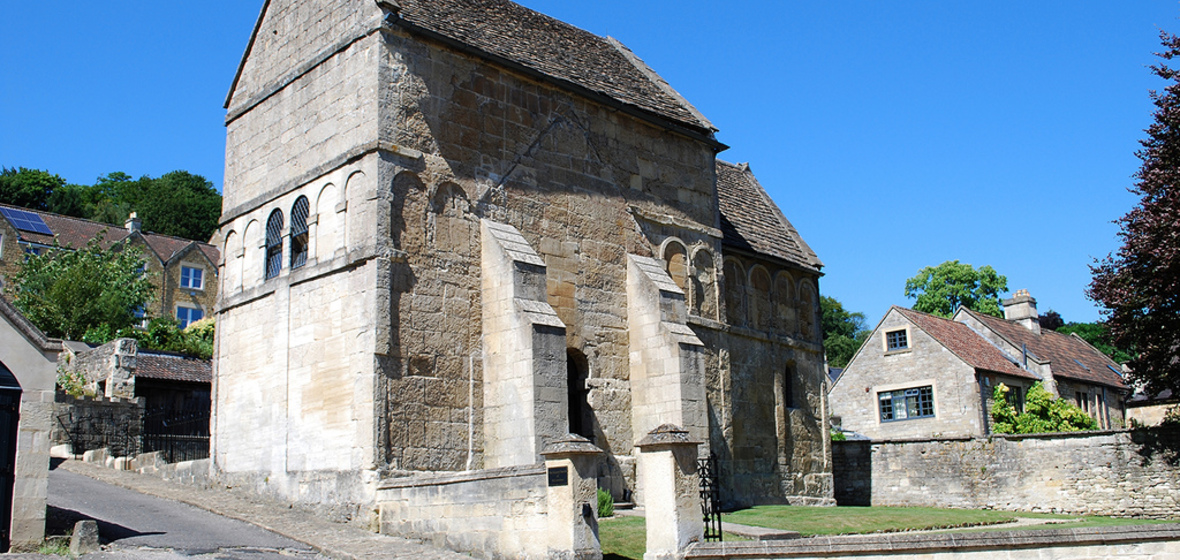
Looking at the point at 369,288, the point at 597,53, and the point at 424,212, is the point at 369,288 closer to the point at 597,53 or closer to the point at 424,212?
the point at 424,212

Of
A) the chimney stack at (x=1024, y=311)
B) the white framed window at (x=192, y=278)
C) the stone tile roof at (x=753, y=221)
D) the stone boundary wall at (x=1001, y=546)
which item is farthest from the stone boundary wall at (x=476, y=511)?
the white framed window at (x=192, y=278)

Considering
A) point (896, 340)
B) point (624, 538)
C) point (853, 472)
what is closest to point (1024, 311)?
point (896, 340)

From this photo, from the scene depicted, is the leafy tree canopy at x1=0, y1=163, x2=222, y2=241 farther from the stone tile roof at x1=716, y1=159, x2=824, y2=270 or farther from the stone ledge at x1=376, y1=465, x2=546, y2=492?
the stone ledge at x1=376, y1=465, x2=546, y2=492

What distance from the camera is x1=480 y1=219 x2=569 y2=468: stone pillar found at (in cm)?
1627

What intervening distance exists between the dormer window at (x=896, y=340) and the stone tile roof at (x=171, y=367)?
82.4 ft

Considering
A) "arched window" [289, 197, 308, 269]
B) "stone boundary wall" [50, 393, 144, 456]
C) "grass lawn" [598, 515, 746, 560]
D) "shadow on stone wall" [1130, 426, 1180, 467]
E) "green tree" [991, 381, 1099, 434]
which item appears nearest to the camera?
"grass lawn" [598, 515, 746, 560]

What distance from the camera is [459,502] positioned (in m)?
13.8

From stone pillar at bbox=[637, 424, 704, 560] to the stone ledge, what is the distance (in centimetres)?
149

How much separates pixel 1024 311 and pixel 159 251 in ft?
147

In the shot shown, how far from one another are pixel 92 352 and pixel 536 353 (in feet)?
53.7

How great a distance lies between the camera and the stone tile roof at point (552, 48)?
1873 centimetres

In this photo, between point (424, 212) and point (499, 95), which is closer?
point (424, 212)

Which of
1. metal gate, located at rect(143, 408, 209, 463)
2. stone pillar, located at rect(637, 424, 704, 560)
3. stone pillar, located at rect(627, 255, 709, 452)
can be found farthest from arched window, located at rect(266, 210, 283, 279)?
stone pillar, located at rect(637, 424, 704, 560)

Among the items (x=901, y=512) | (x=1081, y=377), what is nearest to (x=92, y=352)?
A: (x=901, y=512)
